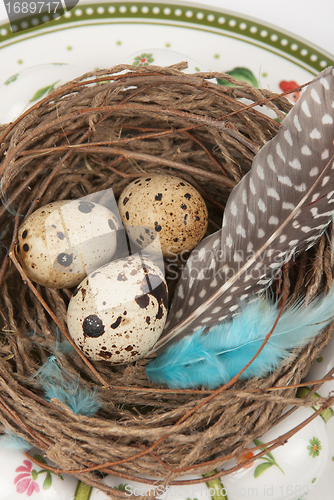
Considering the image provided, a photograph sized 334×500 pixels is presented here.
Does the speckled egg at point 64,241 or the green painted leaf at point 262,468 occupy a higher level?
the speckled egg at point 64,241

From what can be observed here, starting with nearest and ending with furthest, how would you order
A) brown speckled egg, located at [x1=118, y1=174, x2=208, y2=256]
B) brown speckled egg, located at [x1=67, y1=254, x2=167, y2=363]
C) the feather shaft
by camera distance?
the feather shaft → brown speckled egg, located at [x1=67, y1=254, x2=167, y2=363] → brown speckled egg, located at [x1=118, y1=174, x2=208, y2=256]

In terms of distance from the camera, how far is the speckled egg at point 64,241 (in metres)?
0.92

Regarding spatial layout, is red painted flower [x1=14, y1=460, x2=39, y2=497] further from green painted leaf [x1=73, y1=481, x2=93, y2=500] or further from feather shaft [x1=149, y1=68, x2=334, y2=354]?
feather shaft [x1=149, y1=68, x2=334, y2=354]

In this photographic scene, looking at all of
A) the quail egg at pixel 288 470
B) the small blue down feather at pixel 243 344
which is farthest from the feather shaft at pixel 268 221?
the quail egg at pixel 288 470

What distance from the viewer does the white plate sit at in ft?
3.74

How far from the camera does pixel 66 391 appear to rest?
0.91 meters

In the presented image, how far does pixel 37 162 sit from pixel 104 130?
8.0 inches

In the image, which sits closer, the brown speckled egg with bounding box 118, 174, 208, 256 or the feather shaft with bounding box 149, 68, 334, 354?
the feather shaft with bounding box 149, 68, 334, 354

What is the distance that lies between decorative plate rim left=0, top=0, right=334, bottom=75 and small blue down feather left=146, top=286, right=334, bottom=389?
0.76m

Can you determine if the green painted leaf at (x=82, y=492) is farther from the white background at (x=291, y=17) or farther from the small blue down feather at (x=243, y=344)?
the white background at (x=291, y=17)

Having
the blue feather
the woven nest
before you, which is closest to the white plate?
the woven nest

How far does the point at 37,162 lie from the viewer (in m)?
1.01

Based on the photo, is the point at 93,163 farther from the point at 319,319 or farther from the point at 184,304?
the point at 319,319

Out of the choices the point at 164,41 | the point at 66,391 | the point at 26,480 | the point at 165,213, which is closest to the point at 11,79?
the point at 164,41
